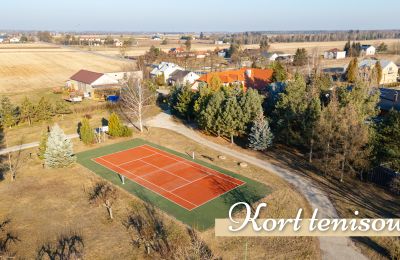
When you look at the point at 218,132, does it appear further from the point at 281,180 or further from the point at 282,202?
the point at 282,202

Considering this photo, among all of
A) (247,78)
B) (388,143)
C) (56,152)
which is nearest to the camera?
(388,143)

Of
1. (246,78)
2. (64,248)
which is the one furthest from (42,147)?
(246,78)

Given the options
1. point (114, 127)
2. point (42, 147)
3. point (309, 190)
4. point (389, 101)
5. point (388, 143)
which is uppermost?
point (389, 101)

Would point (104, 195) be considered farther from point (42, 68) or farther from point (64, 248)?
point (42, 68)

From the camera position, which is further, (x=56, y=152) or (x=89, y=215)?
(x=56, y=152)

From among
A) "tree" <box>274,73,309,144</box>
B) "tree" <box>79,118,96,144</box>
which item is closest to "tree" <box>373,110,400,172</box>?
"tree" <box>274,73,309,144</box>

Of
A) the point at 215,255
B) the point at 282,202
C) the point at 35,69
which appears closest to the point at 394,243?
the point at 282,202
